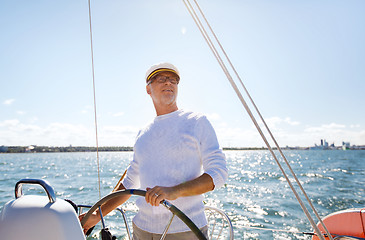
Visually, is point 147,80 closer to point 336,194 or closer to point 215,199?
point 215,199

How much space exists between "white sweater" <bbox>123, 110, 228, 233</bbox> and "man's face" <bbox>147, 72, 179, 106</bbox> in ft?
0.41

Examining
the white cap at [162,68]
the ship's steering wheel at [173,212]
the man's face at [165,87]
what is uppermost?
the white cap at [162,68]

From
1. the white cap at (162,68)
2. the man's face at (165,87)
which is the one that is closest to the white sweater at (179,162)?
the man's face at (165,87)

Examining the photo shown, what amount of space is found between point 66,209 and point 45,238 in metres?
0.10

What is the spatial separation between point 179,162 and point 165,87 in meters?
0.43

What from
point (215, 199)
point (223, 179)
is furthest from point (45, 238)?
point (215, 199)

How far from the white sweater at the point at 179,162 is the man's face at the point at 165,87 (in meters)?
0.12

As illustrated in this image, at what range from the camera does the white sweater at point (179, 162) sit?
1.17m

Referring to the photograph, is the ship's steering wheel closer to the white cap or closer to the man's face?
the man's face

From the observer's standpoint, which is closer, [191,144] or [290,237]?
[191,144]

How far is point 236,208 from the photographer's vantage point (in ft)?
28.2

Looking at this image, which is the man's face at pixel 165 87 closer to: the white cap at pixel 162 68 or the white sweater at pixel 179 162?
the white cap at pixel 162 68

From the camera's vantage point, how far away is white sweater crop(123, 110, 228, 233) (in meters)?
1.17

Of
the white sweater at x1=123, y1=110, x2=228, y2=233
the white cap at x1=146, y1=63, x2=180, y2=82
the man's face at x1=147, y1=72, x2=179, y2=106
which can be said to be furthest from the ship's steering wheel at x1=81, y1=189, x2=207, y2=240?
the white cap at x1=146, y1=63, x2=180, y2=82
